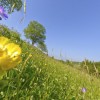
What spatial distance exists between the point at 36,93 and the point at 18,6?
48.3 metres

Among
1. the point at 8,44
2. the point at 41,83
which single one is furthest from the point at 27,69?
the point at 8,44

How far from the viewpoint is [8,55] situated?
60 cm

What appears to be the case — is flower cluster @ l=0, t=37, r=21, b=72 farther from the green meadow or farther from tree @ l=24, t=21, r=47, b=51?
tree @ l=24, t=21, r=47, b=51

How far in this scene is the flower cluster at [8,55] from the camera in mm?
562

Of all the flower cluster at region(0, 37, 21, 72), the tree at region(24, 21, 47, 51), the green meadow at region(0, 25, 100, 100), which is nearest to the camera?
the flower cluster at region(0, 37, 21, 72)

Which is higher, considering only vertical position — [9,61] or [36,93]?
[36,93]

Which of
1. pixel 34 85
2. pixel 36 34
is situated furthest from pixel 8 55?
pixel 36 34

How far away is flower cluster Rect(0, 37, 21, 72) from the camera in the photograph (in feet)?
1.84

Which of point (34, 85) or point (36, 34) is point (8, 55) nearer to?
point (34, 85)

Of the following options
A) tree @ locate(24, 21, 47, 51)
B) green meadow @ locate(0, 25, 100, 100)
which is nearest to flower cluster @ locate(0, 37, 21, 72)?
green meadow @ locate(0, 25, 100, 100)

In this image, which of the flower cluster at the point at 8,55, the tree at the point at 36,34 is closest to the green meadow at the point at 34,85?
the flower cluster at the point at 8,55

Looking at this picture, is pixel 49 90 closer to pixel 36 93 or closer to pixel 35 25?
pixel 36 93

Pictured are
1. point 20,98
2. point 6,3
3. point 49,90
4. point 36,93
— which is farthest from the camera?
point 6,3

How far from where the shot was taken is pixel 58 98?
15.2 feet
